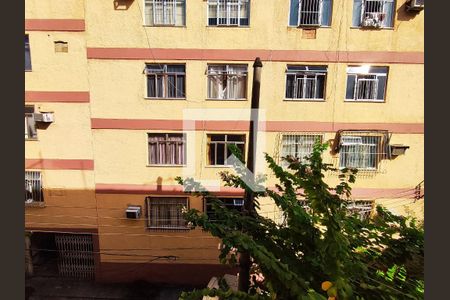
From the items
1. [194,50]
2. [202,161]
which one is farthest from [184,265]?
[194,50]

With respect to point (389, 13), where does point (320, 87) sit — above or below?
below

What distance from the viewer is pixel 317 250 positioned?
2.75 meters

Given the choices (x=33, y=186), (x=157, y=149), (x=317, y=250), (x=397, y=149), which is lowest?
(x=33, y=186)

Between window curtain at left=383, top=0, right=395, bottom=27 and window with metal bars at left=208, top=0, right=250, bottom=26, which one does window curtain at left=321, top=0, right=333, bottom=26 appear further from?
window with metal bars at left=208, top=0, right=250, bottom=26

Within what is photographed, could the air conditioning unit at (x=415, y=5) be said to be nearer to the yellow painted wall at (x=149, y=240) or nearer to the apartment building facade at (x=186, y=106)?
the apartment building facade at (x=186, y=106)

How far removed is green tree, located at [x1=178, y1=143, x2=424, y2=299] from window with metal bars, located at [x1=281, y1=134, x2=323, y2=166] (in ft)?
17.0

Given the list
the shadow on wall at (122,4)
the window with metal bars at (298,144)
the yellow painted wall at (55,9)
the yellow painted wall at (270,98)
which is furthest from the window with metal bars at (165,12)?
the window with metal bars at (298,144)

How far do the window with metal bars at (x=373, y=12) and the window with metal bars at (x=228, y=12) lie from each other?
3.55 meters

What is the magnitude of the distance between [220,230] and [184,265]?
7.65 meters

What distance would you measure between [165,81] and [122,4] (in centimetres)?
274

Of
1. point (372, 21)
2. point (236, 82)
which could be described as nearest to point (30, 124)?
point (236, 82)

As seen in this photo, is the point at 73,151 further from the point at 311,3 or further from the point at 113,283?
the point at 311,3

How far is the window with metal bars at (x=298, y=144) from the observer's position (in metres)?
9.35

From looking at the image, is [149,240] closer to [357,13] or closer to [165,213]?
[165,213]
